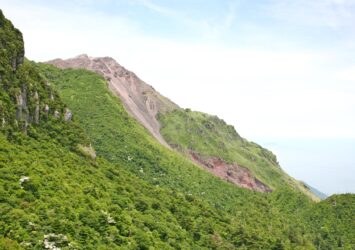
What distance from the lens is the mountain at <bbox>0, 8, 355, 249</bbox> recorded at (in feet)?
198

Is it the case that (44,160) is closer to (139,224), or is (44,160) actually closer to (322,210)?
(139,224)

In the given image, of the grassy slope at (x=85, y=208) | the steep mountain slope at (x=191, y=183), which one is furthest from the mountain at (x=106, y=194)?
the steep mountain slope at (x=191, y=183)


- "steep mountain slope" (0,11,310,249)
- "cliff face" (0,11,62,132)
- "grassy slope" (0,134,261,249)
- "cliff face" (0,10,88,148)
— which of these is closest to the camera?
"grassy slope" (0,134,261,249)

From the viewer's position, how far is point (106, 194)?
79.9 m

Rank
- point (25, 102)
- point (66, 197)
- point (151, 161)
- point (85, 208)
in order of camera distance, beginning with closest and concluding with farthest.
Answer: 1. point (85, 208)
2. point (66, 197)
3. point (25, 102)
4. point (151, 161)

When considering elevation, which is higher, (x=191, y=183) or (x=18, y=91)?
(x=18, y=91)

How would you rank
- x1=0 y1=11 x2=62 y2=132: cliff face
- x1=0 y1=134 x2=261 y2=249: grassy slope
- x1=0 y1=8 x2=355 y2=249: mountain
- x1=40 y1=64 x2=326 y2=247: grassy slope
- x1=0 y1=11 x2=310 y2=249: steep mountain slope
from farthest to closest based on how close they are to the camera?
x1=40 y1=64 x2=326 y2=247: grassy slope → x1=0 y1=11 x2=62 y2=132: cliff face → x1=0 y1=8 x2=355 y2=249: mountain → x1=0 y1=11 x2=310 y2=249: steep mountain slope → x1=0 y1=134 x2=261 y2=249: grassy slope

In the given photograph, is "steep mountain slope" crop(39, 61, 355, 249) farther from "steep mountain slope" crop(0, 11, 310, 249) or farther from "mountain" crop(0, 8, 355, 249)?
"steep mountain slope" crop(0, 11, 310, 249)

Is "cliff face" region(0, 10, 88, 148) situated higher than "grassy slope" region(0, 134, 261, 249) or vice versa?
"cliff face" region(0, 10, 88, 148)

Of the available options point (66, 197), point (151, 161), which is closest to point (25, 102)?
point (66, 197)

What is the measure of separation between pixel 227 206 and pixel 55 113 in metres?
71.7

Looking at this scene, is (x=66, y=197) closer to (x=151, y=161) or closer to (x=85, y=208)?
(x=85, y=208)

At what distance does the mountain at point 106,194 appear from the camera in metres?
60.2

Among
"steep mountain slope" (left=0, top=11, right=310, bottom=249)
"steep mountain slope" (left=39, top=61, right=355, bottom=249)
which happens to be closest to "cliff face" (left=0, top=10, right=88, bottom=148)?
"steep mountain slope" (left=0, top=11, right=310, bottom=249)
